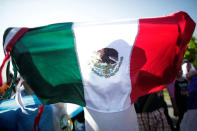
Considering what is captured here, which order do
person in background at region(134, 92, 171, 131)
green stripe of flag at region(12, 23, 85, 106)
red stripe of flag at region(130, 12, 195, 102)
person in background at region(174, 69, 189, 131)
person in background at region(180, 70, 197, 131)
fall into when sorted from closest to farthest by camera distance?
green stripe of flag at region(12, 23, 85, 106), red stripe of flag at region(130, 12, 195, 102), person in background at region(134, 92, 171, 131), person in background at region(180, 70, 197, 131), person in background at region(174, 69, 189, 131)

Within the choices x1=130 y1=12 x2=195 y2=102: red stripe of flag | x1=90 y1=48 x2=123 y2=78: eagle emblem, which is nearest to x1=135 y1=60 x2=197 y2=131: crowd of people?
x1=130 y1=12 x2=195 y2=102: red stripe of flag

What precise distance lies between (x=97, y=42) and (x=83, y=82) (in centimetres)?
54

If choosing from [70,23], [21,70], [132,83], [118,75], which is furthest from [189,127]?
[21,70]

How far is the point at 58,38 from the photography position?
67.8 inches

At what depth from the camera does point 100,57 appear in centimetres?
167

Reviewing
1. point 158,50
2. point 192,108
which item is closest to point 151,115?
point 192,108

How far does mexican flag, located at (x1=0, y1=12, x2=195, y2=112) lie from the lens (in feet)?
5.30

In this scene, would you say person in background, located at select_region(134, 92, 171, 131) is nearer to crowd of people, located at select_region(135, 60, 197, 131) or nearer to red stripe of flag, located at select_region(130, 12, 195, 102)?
crowd of people, located at select_region(135, 60, 197, 131)

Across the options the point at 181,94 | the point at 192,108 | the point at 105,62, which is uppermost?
the point at 105,62

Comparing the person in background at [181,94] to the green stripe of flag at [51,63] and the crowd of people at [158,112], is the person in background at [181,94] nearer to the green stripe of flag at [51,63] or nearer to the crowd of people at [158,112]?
the crowd of people at [158,112]

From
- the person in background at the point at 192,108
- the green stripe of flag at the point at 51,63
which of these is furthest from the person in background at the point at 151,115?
the green stripe of flag at the point at 51,63

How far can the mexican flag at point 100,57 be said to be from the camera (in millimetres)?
1614

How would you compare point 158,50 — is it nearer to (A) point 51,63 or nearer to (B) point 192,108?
(A) point 51,63

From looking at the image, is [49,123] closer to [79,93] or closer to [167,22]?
[79,93]
